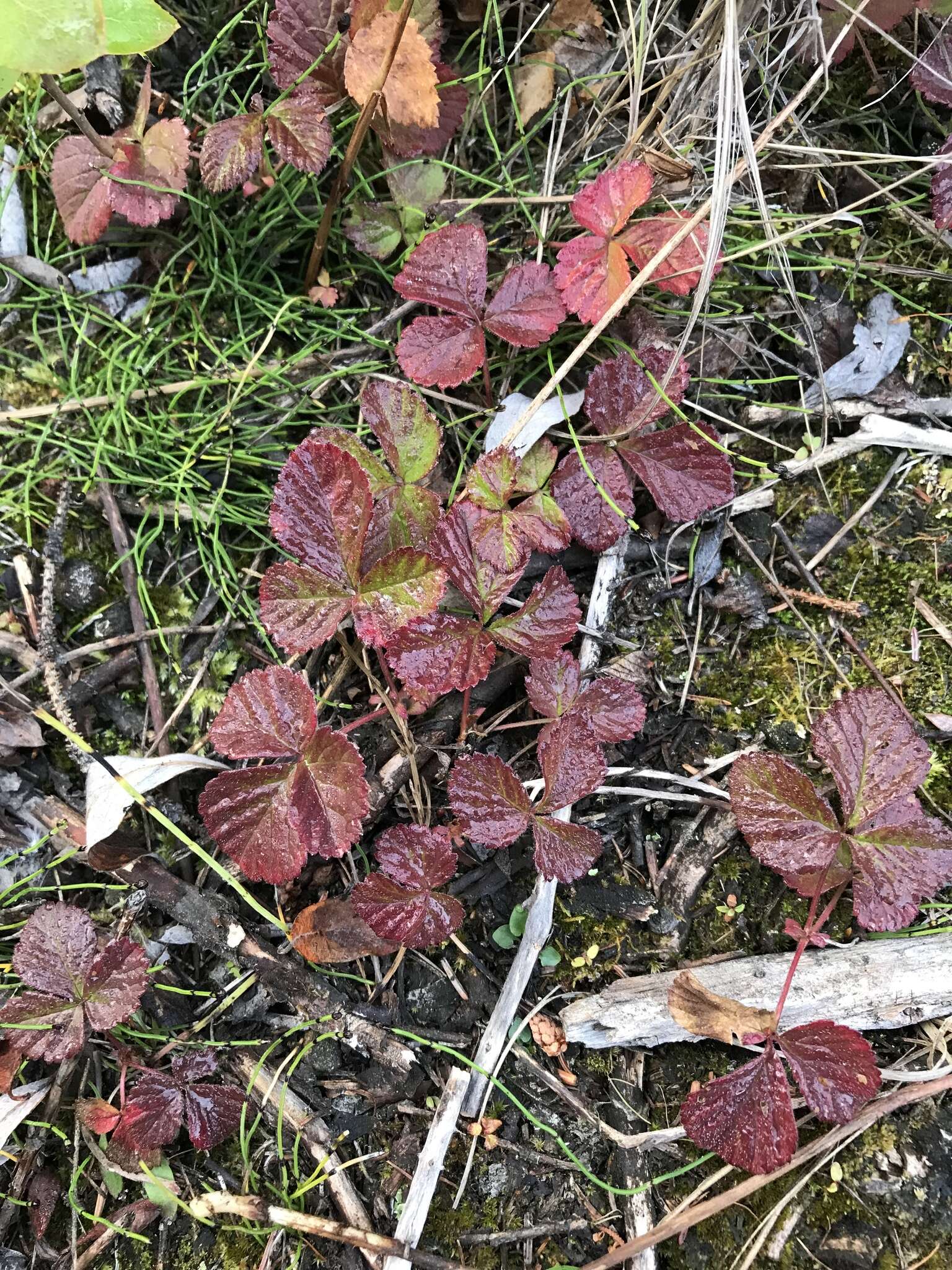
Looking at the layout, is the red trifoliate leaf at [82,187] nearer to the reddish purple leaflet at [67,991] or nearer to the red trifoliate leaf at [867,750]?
the reddish purple leaflet at [67,991]

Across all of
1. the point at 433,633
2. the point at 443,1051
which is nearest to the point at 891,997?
the point at 443,1051

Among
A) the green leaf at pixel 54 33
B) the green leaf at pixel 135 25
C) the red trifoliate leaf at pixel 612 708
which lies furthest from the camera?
the red trifoliate leaf at pixel 612 708

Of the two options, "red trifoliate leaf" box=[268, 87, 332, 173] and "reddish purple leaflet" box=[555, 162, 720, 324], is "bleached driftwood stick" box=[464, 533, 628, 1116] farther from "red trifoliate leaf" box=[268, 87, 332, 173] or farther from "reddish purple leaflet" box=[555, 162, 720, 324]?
"red trifoliate leaf" box=[268, 87, 332, 173]

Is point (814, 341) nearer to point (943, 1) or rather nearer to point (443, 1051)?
point (943, 1)

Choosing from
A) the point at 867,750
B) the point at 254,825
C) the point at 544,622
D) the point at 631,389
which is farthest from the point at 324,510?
the point at 867,750

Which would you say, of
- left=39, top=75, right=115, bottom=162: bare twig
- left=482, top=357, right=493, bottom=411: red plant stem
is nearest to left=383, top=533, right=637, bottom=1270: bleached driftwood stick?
left=482, top=357, right=493, bottom=411: red plant stem

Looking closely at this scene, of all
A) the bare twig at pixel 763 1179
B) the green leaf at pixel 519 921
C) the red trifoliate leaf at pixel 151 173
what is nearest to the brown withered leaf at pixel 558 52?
the red trifoliate leaf at pixel 151 173
